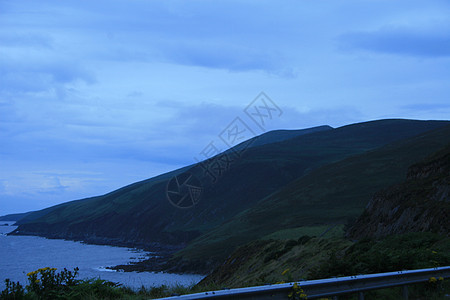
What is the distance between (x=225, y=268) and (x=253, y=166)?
127 metres

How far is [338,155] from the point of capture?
187125 mm

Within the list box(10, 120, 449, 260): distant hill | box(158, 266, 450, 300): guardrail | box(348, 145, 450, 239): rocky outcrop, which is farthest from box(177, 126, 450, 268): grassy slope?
box(158, 266, 450, 300): guardrail

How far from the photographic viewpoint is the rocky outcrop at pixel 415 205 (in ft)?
99.0

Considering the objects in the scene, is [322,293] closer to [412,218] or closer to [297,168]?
[412,218]

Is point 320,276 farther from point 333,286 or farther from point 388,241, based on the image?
point 388,241

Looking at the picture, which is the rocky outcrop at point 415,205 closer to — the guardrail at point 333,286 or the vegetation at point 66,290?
the guardrail at point 333,286

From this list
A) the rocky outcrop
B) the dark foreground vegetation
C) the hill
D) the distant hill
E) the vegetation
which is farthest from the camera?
the distant hill

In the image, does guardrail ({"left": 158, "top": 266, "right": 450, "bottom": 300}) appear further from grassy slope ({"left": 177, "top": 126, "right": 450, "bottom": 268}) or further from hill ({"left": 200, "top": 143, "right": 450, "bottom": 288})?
grassy slope ({"left": 177, "top": 126, "right": 450, "bottom": 268})

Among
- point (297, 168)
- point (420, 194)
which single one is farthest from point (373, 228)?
point (297, 168)

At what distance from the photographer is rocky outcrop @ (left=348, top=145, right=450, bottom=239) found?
30172 millimetres

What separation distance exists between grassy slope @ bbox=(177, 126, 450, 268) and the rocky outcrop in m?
40.3

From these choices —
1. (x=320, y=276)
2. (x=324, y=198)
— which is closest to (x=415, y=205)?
(x=320, y=276)

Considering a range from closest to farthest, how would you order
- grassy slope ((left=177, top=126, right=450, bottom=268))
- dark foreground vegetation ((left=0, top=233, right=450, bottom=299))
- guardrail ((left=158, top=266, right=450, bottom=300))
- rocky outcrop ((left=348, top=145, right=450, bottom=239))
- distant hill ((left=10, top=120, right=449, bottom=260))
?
guardrail ((left=158, top=266, right=450, bottom=300)) < dark foreground vegetation ((left=0, top=233, right=450, bottom=299)) < rocky outcrop ((left=348, top=145, right=450, bottom=239)) < grassy slope ((left=177, top=126, right=450, bottom=268)) < distant hill ((left=10, top=120, right=449, bottom=260))

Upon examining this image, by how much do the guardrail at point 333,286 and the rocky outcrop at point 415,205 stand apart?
54.0 feet
